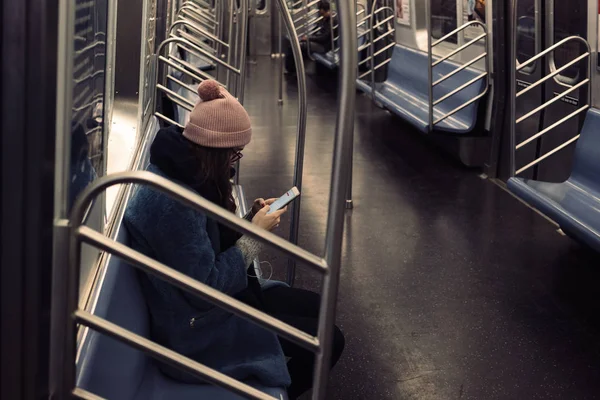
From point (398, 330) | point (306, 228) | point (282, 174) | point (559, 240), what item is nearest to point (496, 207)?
point (559, 240)

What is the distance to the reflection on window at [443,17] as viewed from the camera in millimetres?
7578

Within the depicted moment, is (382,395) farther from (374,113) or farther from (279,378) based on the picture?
(374,113)

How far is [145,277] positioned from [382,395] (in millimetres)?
1232

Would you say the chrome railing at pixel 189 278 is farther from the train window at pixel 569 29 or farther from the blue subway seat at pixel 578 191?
the train window at pixel 569 29

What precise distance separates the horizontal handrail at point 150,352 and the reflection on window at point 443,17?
6.71 metres

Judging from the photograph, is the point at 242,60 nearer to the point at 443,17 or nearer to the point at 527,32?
the point at 527,32

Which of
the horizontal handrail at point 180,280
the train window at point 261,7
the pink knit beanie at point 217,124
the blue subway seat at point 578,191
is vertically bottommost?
the blue subway seat at point 578,191

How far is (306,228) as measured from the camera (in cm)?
487

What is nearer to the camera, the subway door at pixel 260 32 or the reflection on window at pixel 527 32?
the reflection on window at pixel 527 32

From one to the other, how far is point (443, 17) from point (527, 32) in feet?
7.51

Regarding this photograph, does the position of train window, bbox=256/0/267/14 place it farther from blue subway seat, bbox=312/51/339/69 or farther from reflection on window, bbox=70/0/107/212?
reflection on window, bbox=70/0/107/212

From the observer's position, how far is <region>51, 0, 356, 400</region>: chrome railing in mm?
1146

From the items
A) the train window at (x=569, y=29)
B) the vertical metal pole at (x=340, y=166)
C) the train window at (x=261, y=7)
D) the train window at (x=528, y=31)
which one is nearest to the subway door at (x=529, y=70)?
the train window at (x=528, y=31)

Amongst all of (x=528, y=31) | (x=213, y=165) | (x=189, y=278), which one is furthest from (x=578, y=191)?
(x=189, y=278)
